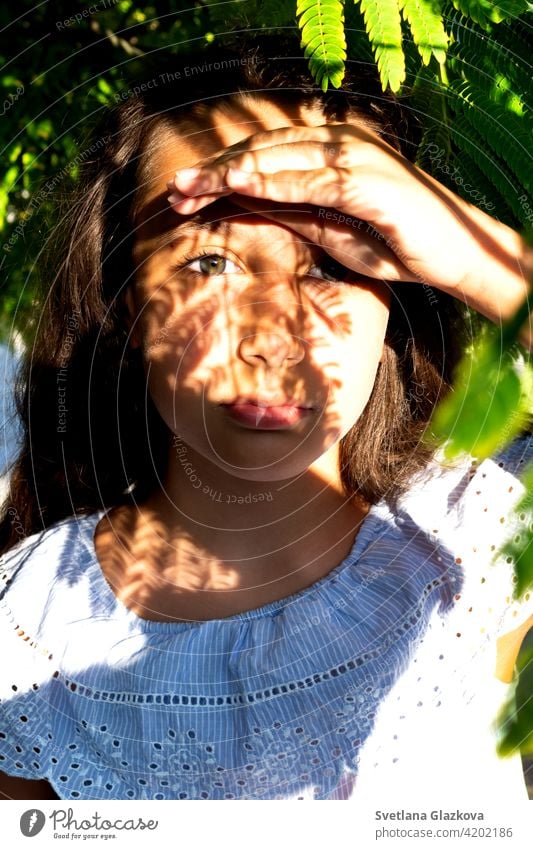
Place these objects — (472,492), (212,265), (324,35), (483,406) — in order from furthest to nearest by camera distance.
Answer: (472,492) → (212,265) → (324,35) → (483,406)

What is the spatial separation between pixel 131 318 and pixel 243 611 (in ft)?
1.09

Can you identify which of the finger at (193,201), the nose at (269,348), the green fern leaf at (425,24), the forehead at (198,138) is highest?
the forehead at (198,138)

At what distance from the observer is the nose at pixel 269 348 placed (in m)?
0.85

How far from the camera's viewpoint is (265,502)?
3.13 feet

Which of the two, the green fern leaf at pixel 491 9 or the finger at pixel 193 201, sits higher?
the finger at pixel 193 201

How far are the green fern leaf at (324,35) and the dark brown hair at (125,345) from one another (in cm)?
12

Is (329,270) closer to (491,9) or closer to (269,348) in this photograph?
(269,348)

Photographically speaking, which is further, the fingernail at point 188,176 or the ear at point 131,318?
the ear at point 131,318

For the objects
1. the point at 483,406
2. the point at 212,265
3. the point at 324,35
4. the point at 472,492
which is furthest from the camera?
the point at 472,492

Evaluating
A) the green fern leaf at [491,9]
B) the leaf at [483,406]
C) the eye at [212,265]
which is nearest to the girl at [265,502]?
the eye at [212,265]

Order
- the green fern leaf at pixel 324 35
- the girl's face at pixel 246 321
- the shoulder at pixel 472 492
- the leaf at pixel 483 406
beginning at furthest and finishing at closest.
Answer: the shoulder at pixel 472 492 → the girl's face at pixel 246 321 → the green fern leaf at pixel 324 35 → the leaf at pixel 483 406

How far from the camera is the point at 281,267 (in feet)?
2.71

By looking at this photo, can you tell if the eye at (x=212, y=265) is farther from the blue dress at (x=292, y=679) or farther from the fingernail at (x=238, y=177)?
the blue dress at (x=292, y=679)

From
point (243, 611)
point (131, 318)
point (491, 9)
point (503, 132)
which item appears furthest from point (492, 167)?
point (243, 611)
